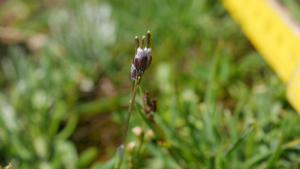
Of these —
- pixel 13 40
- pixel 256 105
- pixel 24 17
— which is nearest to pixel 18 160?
pixel 256 105

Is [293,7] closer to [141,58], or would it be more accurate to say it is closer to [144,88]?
[144,88]

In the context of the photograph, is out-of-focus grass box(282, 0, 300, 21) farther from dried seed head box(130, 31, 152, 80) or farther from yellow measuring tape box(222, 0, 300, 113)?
dried seed head box(130, 31, 152, 80)

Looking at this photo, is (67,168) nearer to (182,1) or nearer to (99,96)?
(99,96)

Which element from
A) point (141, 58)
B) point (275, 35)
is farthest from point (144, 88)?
point (141, 58)

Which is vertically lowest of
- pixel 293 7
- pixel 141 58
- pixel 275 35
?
pixel 141 58

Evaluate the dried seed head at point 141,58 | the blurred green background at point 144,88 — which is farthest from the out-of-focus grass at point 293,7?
the dried seed head at point 141,58

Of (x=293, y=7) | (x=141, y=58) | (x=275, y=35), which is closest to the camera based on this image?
(x=141, y=58)
